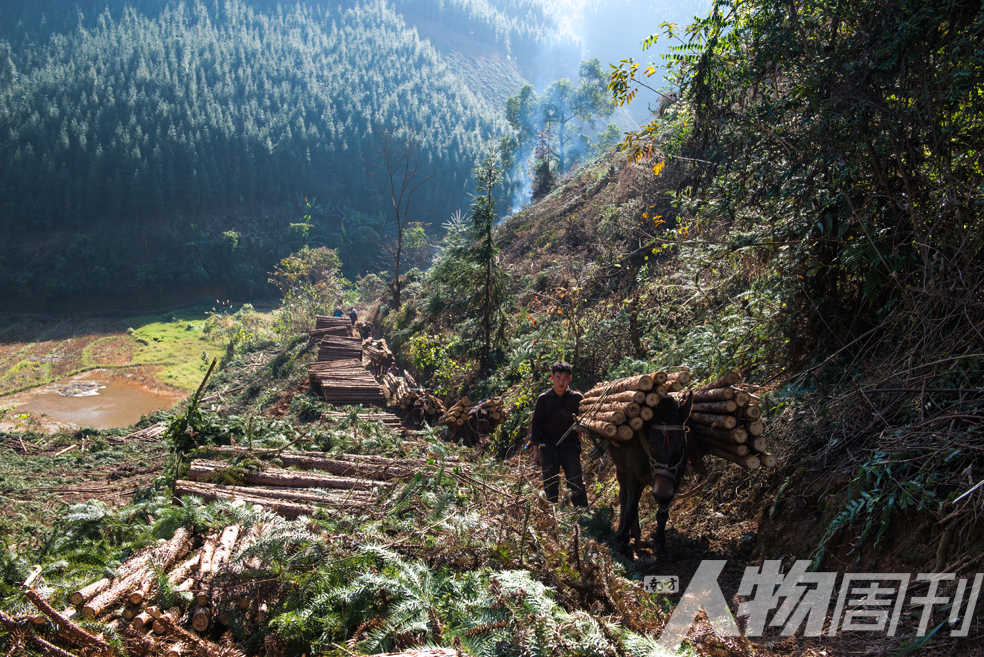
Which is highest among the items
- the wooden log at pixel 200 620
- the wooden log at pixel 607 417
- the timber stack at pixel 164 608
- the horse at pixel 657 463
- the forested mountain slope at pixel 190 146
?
the forested mountain slope at pixel 190 146

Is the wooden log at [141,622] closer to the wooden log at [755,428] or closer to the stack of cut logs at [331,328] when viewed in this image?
the wooden log at [755,428]

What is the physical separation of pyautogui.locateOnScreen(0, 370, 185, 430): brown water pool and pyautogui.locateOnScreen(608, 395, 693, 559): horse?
23058 millimetres

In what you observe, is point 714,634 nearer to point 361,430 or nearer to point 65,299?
point 361,430

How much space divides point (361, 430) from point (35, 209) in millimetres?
58970

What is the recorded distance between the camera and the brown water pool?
74.1 feet

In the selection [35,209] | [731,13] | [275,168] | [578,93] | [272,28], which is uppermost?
[272,28]

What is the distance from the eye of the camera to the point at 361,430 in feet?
27.6

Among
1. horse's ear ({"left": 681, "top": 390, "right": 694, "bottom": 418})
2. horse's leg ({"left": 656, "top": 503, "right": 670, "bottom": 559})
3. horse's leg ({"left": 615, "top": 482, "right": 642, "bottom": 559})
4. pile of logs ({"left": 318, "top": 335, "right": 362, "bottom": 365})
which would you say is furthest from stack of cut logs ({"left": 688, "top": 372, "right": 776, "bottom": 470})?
pile of logs ({"left": 318, "top": 335, "right": 362, "bottom": 365})

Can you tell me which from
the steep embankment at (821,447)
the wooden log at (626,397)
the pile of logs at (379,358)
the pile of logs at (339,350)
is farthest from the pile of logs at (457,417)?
the pile of logs at (339,350)

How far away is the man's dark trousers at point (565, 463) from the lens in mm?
5918

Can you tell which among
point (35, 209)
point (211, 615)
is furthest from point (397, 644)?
point (35, 209)

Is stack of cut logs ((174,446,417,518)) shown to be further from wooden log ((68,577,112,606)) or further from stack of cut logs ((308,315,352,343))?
stack of cut logs ((308,315,352,343))

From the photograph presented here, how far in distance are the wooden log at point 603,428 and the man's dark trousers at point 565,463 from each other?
0.75 metres

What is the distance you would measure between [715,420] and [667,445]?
477 millimetres
